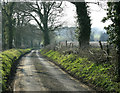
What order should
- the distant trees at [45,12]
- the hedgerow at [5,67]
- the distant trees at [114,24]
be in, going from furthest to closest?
1. the distant trees at [45,12]
2. the distant trees at [114,24]
3. the hedgerow at [5,67]

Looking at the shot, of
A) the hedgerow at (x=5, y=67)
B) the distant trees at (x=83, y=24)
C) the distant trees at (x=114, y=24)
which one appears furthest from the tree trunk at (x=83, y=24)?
the distant trees at (x=114, y=24)

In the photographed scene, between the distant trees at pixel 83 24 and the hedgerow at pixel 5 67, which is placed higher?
the distant trees at pixel 83 24

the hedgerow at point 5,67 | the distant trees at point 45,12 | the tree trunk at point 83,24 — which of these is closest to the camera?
the hedgerow at point 5,67

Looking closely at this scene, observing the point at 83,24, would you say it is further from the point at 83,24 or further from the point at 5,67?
the point at 5,67

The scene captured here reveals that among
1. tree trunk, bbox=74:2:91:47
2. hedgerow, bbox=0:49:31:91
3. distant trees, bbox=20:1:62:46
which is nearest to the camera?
hedgerow, bbox=0:49:31:91

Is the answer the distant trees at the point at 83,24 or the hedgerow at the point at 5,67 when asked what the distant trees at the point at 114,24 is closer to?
the hedgerow at the point at 5,67

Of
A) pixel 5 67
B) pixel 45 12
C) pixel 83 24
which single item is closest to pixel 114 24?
pixel 5 67

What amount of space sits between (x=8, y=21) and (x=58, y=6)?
12404mm

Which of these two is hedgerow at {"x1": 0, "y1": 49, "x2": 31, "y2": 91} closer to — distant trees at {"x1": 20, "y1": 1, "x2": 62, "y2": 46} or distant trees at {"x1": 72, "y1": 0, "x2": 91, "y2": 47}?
distant trees at {"x1": 72, "y1": 0, "x2": 91, "y2": 47}

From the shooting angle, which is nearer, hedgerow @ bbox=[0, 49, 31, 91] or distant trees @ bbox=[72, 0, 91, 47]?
hedgerow @ bbox=[0, 49, 31, 91]

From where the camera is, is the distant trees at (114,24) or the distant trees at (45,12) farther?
the distant trees at (45,12)

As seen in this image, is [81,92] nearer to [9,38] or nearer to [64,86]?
[64,86]

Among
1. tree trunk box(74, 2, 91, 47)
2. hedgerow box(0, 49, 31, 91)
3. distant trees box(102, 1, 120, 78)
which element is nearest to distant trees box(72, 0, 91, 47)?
tree trunk box(74, 2, 91, 47)

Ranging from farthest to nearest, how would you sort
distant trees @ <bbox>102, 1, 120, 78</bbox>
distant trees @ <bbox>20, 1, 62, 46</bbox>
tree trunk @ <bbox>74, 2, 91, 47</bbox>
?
distant trees @ <bbox>20, 1, 62, 46</bbox>
tree trunk @ <bbox>74, 2, 91, 47</bbox>
distant trees @ <bbox>102, 1, 120, 78</bbox>
